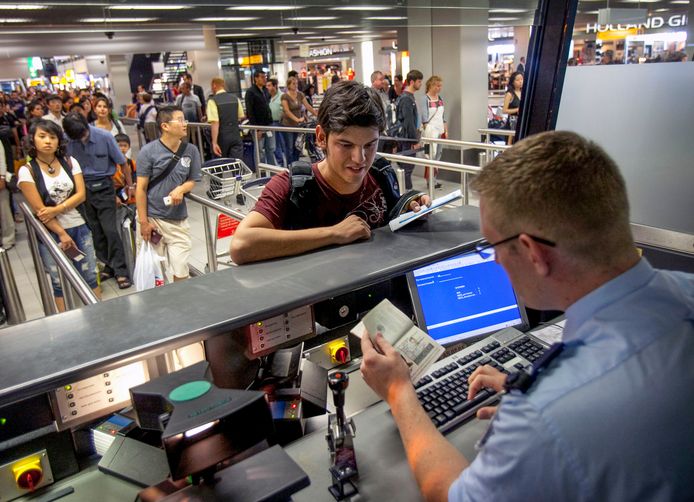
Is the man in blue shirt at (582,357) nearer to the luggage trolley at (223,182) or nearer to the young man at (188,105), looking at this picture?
the luggage trolley at (223,182)

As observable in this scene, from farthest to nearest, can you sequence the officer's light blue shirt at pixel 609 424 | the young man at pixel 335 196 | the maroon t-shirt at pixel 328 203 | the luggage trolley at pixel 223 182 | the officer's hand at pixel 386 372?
the luggage trolley at pixel 223 182
the maroon t-shirt at pixel 328 203
the young man at pixel 335 196
the officer's hand at pixel 386 372
the officer's light blue shirt at pixel 609 424

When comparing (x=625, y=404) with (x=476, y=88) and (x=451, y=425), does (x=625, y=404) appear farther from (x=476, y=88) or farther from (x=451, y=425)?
(x=476, y=88)

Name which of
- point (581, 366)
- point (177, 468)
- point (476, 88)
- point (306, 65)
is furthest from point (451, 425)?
point (306, 65)

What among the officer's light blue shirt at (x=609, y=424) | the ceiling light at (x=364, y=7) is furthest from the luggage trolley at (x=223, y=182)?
the officer's light blue shirt at (x=609, y=424)

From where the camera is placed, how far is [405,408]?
1264 mm

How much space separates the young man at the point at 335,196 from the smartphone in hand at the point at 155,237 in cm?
251

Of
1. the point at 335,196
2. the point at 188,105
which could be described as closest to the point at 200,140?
A: the point at 188,105

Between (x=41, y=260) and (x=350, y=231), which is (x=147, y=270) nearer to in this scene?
(x=41, y=260)

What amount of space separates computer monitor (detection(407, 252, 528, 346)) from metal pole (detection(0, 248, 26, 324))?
11.3ft

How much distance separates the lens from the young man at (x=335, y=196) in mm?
1700

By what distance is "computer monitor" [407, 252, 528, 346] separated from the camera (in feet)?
5.99

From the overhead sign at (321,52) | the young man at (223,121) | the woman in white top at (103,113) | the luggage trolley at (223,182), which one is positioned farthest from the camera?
the overhead sign at (321,52)

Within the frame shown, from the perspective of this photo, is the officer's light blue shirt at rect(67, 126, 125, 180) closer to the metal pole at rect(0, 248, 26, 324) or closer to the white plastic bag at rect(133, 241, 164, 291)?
the metal pole at rect(0, 248, 26, 324)

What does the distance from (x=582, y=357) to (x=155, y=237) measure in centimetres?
383
